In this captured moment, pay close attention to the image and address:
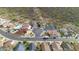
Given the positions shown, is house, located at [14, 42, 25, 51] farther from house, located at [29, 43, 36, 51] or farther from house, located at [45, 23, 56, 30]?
house, located at [45, 23, 56, 30]

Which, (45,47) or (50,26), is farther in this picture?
(50,26)

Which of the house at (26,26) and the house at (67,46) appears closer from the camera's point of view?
the house at (67,46)

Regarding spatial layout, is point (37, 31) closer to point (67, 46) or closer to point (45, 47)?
point (45, 47)

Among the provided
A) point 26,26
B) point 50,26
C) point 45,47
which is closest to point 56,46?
point 45,47

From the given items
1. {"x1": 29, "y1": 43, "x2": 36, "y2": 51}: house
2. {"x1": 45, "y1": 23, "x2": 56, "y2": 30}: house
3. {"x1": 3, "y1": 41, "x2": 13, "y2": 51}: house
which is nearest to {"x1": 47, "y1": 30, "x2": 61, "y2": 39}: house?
{"x1": 45, "y1": 23, "x2": 56, "y2": 30}: house

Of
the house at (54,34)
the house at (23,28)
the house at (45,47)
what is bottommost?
the house at (45,47)

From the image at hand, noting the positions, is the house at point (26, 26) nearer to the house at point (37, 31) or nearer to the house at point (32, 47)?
the house at point (37, 31)

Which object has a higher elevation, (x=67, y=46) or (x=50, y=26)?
(x=50, y=26)

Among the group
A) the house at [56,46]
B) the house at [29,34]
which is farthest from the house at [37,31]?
the house at [56,46]
